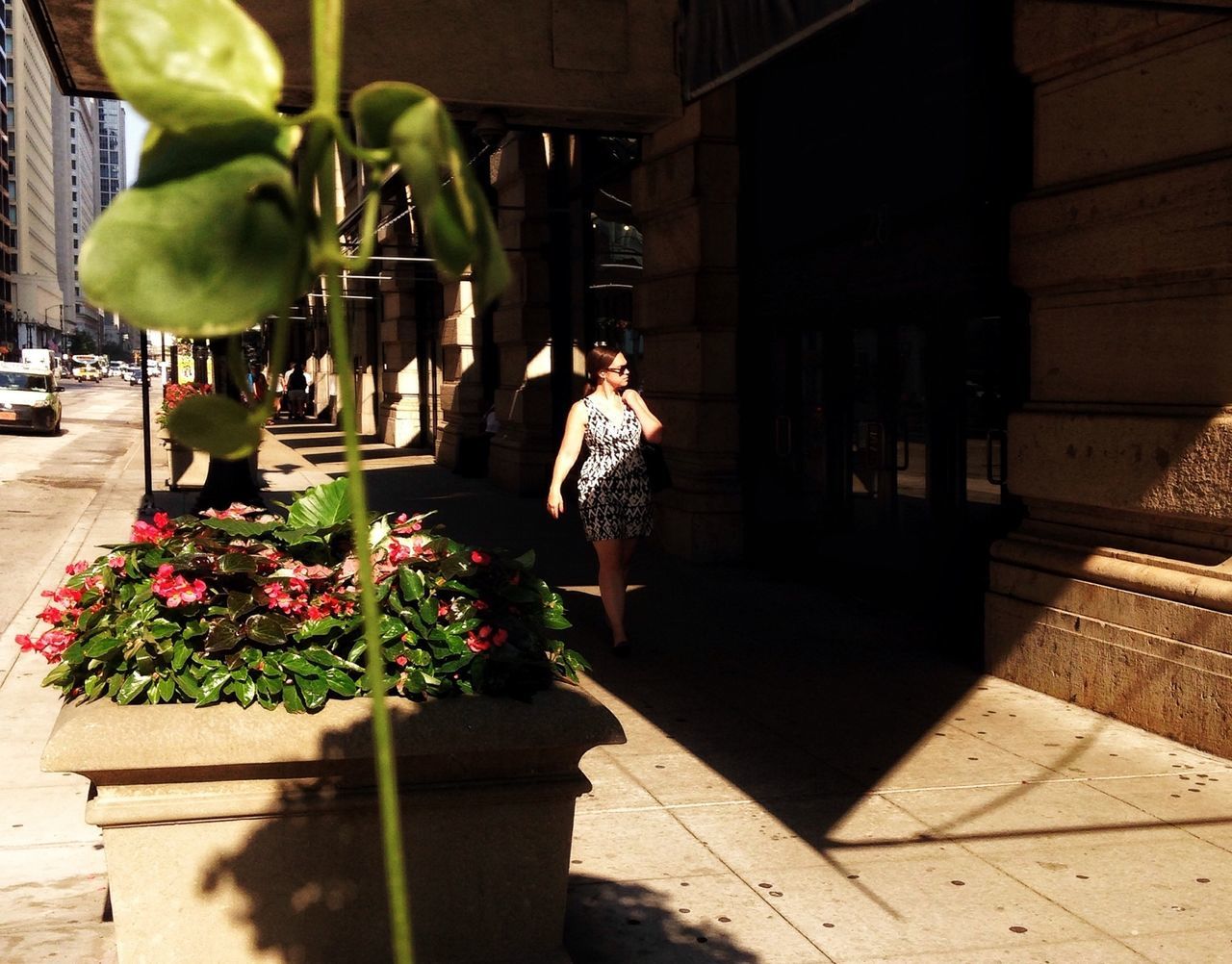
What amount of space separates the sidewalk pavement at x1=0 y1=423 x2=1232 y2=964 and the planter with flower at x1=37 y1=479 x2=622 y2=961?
649 mm

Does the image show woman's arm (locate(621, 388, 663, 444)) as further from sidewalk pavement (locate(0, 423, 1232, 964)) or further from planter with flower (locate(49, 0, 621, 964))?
planter with flower (locate(49, 0, 621, 964))

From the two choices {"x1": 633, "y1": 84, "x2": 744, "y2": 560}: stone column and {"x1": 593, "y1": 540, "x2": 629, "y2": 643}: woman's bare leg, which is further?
{"x1": 633, "y1": 84, "x2": 744, "y2": 560}: stone column

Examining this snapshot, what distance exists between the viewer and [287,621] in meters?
4.02

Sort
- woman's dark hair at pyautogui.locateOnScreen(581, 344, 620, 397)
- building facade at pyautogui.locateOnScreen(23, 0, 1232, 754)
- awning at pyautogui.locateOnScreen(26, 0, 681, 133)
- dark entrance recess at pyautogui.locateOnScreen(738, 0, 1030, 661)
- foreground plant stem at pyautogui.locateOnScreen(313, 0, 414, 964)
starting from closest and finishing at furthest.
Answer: foreground plant stem at pyautogui.locateOnScreen(313, 0, 414, 964) < building facade at pyautogui.locateOnScreen(23, 0, 1232, 754) < dark entrance recess at pyautogui.locateOnScreen(738, 0, 1030, 661) < woman's dark hair at pyautogui.locateOnScreen(581, 344, 620, 397) < awning at pyautogui.locateOnScreen(26, 0, 681, 133)

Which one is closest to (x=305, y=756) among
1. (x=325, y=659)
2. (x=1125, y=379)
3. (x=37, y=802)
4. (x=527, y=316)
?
(x=325, y=659)

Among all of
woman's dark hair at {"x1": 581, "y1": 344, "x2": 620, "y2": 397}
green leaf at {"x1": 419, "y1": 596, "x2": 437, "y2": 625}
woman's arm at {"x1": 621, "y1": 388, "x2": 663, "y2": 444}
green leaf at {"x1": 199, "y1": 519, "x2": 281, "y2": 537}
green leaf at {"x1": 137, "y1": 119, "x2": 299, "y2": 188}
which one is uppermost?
woman's dark hair at {"x1": 581, "y1": 344, "x2": 620, "y2": 397}

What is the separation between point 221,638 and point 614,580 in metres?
4.93

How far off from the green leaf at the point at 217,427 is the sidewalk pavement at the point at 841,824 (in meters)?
3.74

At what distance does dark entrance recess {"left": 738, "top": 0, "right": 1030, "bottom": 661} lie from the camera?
841 cm

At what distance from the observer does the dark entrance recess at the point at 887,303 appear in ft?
27.6

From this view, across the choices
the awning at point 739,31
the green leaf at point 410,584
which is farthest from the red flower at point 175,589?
the awning at point 739,31

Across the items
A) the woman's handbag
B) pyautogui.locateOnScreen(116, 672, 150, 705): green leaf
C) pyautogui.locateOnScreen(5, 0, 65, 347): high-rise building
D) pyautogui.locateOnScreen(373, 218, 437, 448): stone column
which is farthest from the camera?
pyautogui.locateOnScreen(5, 0, 65, 347): high-rise building

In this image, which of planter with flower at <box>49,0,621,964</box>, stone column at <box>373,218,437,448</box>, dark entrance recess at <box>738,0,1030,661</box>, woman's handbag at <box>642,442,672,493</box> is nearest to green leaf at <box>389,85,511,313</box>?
planter with flower at <box>49,0,621,964</box>

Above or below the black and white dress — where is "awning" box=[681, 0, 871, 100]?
above
